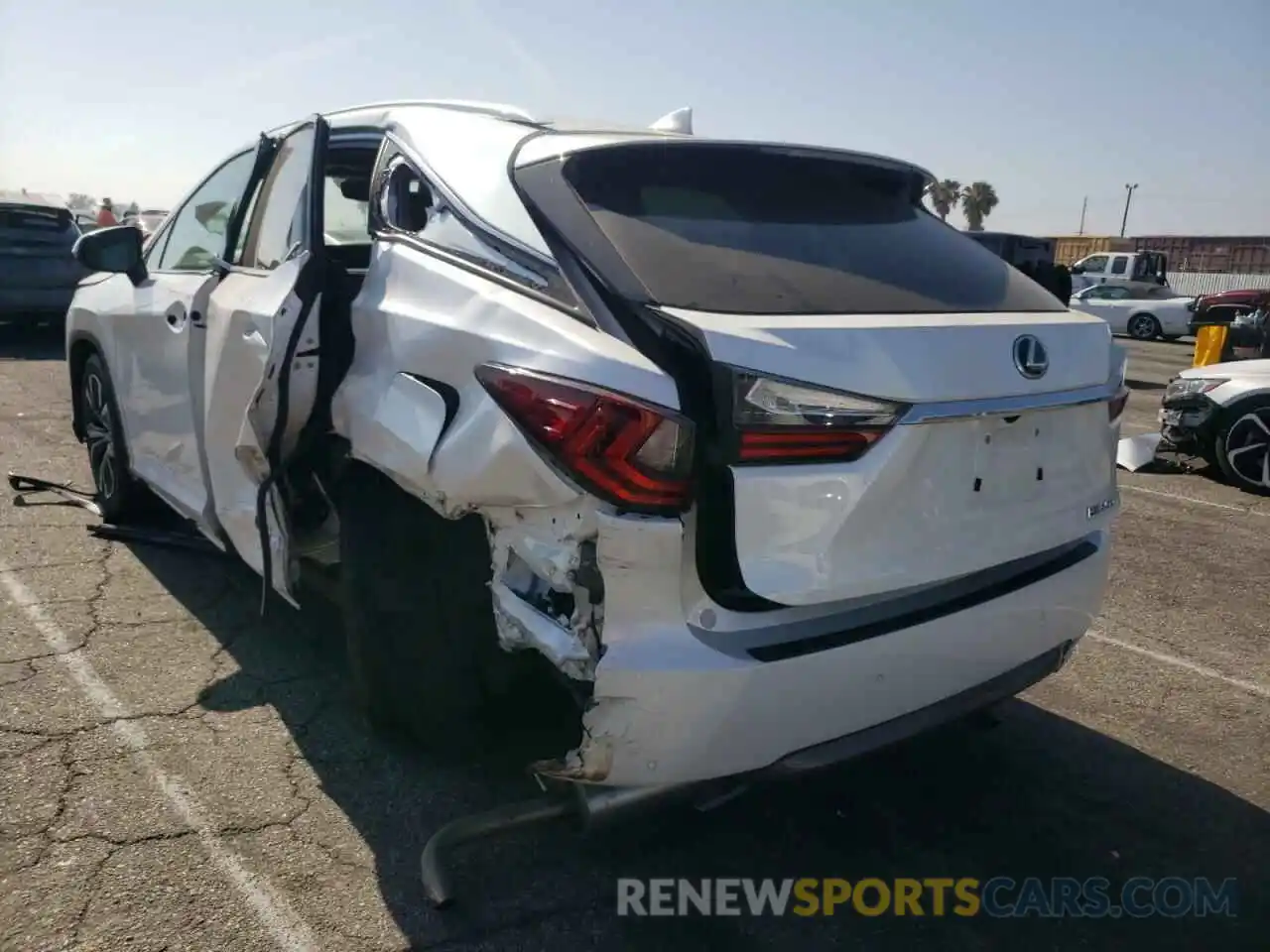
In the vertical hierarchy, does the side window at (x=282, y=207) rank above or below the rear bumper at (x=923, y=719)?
above

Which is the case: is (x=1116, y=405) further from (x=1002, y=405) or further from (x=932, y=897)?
(x=932, y=897)

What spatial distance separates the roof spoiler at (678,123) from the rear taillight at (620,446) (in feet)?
5.65

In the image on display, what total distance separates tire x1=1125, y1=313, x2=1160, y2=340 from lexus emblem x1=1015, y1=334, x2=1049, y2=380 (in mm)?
23734

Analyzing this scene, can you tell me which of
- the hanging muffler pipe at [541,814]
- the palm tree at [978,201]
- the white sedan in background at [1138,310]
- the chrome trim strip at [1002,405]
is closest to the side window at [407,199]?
the chrome trim strip at [1002,405]

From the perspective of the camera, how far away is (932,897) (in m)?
2.54

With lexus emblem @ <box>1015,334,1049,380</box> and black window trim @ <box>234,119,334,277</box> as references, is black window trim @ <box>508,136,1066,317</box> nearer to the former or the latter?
lexus emblem @ <box>1015,334,1049,380</box>

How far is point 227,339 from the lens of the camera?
3232 mm

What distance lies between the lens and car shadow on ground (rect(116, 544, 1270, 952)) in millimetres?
2406

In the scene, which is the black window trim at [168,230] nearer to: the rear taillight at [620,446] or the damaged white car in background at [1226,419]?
the rear taillight at [620,446]

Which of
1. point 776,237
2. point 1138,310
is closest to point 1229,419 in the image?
point 776,237

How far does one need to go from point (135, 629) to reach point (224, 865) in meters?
1.69

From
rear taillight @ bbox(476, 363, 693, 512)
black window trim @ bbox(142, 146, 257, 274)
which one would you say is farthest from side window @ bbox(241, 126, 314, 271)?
rear taillight @ bbox(476, 363, 693, 512)

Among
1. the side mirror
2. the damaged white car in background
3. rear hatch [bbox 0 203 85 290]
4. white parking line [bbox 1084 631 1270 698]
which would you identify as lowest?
white parking line [bbox 1084 631 1270 698]

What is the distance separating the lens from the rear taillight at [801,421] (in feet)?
6.57
